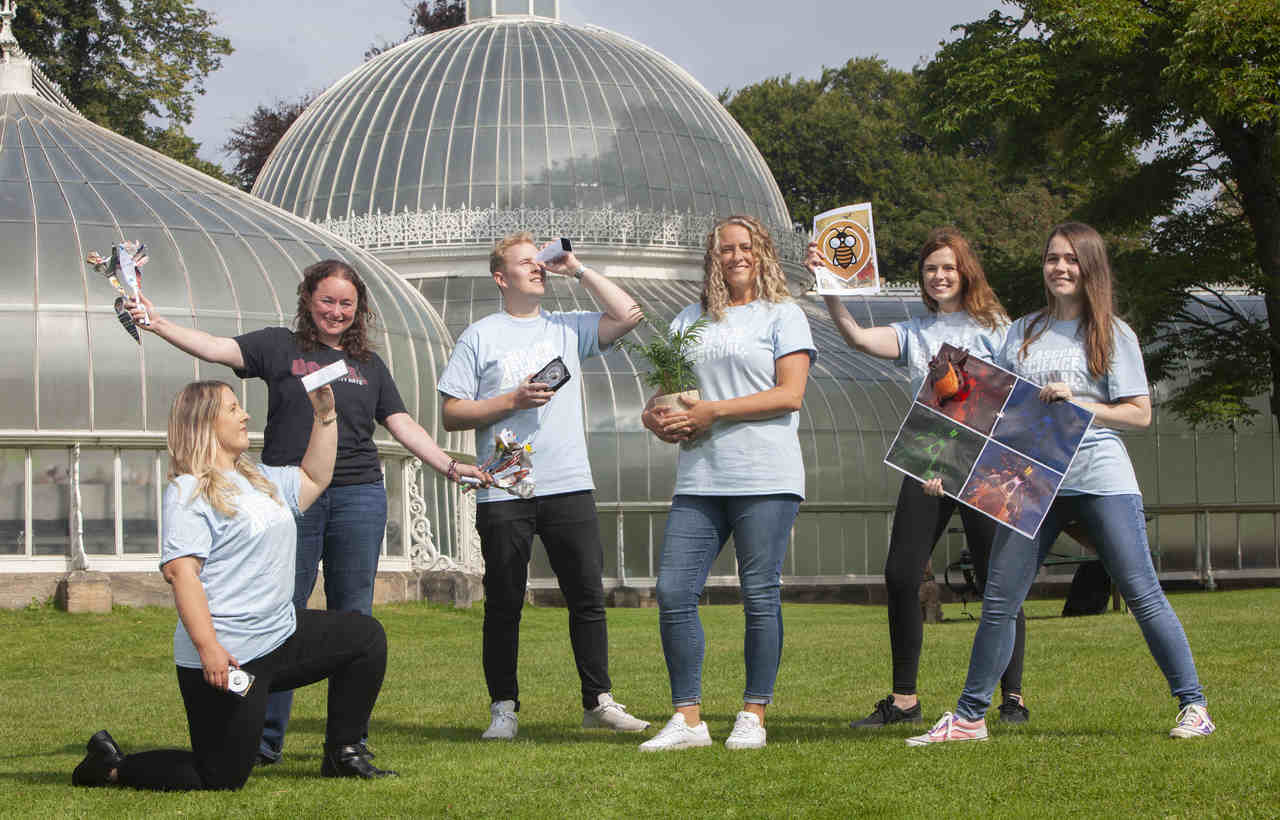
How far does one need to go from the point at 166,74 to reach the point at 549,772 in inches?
1104

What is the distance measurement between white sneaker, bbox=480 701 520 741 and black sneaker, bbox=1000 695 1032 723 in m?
2.05

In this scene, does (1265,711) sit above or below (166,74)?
below

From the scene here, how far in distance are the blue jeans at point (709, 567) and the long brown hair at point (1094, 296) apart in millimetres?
1277

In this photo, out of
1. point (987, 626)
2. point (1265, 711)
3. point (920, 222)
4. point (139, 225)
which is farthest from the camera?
point (920, 222)

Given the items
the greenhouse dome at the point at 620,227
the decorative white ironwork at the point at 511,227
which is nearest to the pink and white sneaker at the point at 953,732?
the greenhouse dome at the point at 620,227

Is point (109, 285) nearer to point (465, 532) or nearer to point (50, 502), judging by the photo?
point (50, 502)

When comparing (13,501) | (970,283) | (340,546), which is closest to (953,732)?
(970,283)

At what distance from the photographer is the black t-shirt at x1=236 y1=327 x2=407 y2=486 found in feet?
21.6

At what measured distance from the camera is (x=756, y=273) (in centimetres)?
672

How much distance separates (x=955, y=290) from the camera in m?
7.23

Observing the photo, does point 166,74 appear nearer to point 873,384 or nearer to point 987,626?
point 873,384

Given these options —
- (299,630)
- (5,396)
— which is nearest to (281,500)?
(299,630)

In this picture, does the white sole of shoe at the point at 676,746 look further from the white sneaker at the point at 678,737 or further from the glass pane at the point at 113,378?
the glass pane at the point at 113,378

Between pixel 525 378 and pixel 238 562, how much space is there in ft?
5.51
